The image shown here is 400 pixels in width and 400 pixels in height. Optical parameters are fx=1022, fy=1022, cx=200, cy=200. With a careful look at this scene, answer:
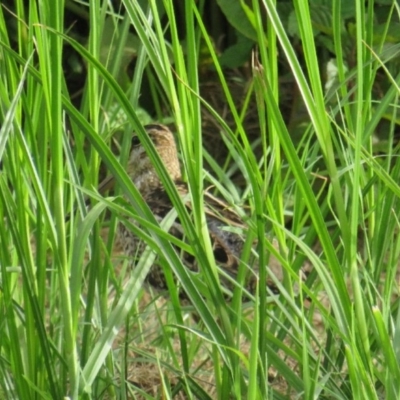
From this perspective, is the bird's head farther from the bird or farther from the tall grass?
the tall grass

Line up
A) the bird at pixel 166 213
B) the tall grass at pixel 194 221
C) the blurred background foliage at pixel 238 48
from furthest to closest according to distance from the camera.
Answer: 1. the blurred background foliage at pixel 238 48
2. the bird at pixel 166 213
3. the tall grass at pixel 194 221

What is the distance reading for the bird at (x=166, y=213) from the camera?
110 inches

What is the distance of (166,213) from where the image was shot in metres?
3.12

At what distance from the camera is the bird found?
2.80m

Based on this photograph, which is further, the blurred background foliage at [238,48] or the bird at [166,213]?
the blurred background foliage at [238,48]

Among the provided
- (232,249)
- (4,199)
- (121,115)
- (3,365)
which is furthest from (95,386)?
(121,115)

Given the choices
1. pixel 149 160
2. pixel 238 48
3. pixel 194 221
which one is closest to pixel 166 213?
pixel 149 160

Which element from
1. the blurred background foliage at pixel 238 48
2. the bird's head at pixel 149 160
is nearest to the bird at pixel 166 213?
the bird's head at pixel 149 160

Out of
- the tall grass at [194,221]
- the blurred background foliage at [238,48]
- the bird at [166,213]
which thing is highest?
the tall grass at [194,221]

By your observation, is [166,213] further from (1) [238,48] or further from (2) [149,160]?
(1) [238,48]

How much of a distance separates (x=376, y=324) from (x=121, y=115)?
6.57 feet

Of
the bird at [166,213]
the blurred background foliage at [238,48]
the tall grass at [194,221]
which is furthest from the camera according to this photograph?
the blurred background foliage at [238,48]

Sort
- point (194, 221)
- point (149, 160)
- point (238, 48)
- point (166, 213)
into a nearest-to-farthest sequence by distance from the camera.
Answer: point (194, 221) → point (166, 213) → point (149, 160) → point (238, 48)

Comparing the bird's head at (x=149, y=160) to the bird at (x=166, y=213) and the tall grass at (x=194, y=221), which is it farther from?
the tall grass at (x=194, y=221)
